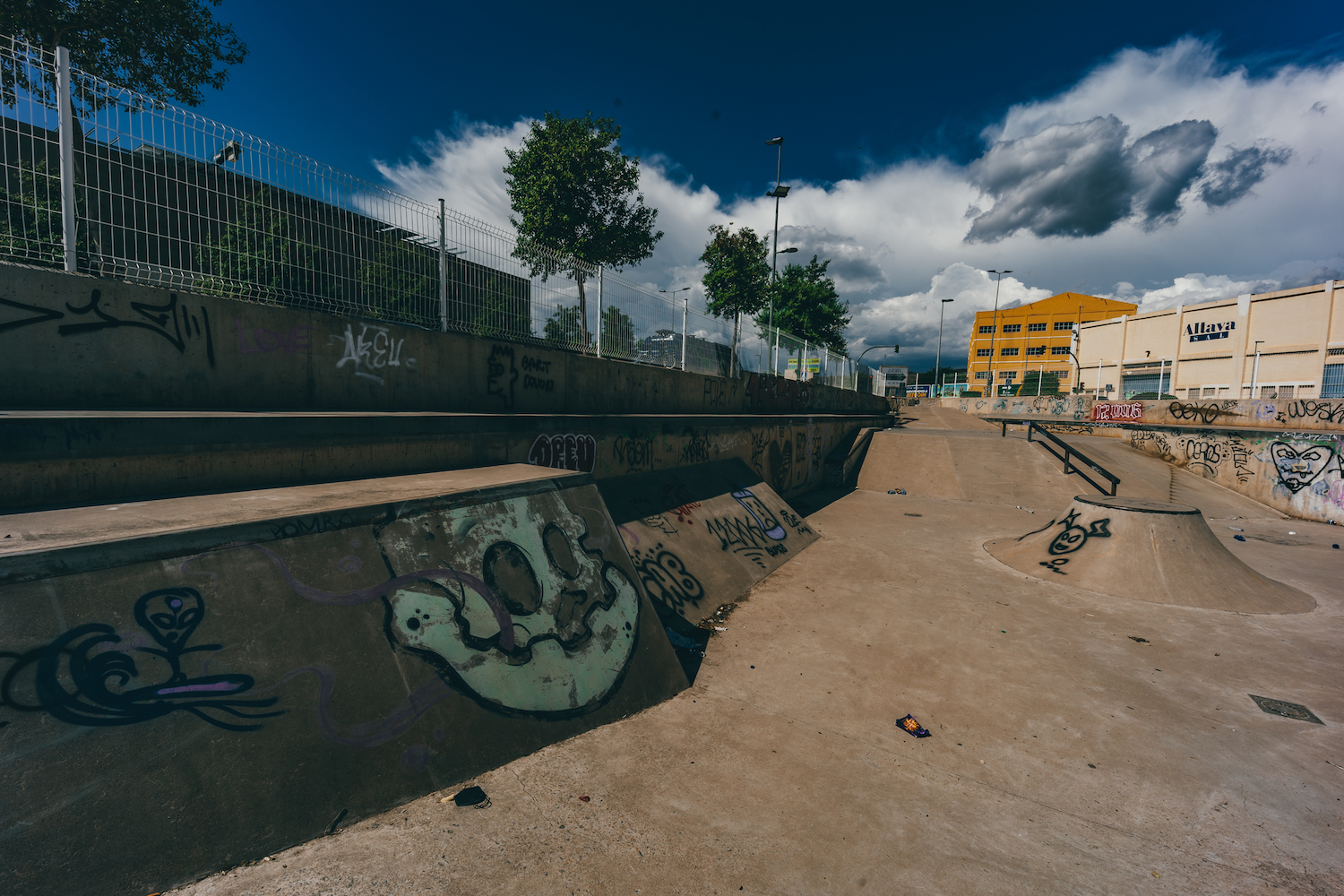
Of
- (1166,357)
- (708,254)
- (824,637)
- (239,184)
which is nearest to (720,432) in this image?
(824,637)

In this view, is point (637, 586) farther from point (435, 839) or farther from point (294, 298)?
point (294, 298)

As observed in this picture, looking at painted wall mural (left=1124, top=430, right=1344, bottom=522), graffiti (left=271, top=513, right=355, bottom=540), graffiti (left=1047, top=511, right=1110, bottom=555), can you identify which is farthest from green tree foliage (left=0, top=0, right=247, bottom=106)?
painted wall mural (left=1124, top=430, right=1344, bottom=522)

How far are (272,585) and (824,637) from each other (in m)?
5.16

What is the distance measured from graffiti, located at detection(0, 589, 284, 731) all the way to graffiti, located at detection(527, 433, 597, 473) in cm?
397

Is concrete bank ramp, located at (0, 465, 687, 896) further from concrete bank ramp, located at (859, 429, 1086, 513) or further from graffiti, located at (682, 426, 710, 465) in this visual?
concrete bank ramp, located at (859, 429, 1086, 513)

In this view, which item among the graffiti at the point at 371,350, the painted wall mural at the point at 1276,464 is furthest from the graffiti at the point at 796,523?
the painted wall mural at the point at 1276,464

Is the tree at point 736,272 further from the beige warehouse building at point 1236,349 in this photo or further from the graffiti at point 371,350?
the beige warehouse building at point 1236,349

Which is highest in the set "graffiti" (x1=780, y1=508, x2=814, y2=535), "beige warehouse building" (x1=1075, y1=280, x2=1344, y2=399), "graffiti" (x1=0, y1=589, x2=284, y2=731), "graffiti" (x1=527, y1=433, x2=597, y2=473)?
"beige warehouse building" (x1=1075, y1=280, x2=1344, y2=399)

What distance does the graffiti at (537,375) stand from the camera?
727 centimetres

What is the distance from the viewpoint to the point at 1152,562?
775cm

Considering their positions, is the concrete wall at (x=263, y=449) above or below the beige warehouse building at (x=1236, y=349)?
below

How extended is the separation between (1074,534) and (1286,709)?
4352 millimetres

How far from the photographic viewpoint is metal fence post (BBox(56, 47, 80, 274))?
389 cm

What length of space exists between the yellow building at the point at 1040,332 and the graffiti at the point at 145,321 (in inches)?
3080
